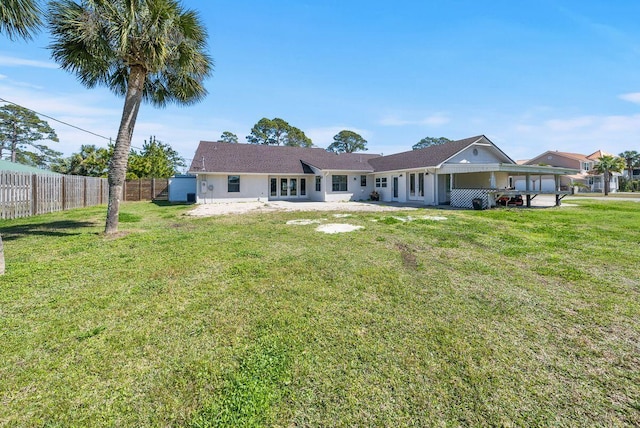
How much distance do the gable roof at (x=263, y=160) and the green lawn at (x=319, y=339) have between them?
15.8 m

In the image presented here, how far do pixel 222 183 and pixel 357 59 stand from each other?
490 inches

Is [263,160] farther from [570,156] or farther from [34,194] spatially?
[570,156]

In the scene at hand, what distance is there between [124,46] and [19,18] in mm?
2054

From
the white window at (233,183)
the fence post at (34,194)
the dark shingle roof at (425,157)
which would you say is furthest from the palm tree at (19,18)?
the dark shingle roof at (425,157)

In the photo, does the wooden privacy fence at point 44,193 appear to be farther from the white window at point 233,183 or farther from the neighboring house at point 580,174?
the neighboring house at point 580,174

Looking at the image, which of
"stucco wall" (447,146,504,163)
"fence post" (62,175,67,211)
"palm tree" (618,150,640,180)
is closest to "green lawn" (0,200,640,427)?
"fence post" (62,175,67,211)

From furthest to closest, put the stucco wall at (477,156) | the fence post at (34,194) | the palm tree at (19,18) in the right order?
the stucco wall at (477,156) → the fence post at (34,194) → the palm tree at (19,18)

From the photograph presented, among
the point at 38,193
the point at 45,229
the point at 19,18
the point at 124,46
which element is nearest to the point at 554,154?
the point at 124,46

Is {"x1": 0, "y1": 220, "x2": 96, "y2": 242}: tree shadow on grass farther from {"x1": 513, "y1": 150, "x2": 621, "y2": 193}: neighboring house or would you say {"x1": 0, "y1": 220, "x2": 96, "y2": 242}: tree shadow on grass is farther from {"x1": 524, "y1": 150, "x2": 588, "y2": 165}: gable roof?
{"x1": 524, "y1": 150, "x2": 588, "y2": 165}: gable roof

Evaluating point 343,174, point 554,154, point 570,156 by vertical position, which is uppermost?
point 554,154

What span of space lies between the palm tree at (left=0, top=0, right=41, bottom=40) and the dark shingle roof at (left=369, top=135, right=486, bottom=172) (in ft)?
59.7

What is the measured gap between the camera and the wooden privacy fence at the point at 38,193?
35.9 ft

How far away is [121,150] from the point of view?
848 cm

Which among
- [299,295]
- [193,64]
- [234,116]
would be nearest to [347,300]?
[299,295]
